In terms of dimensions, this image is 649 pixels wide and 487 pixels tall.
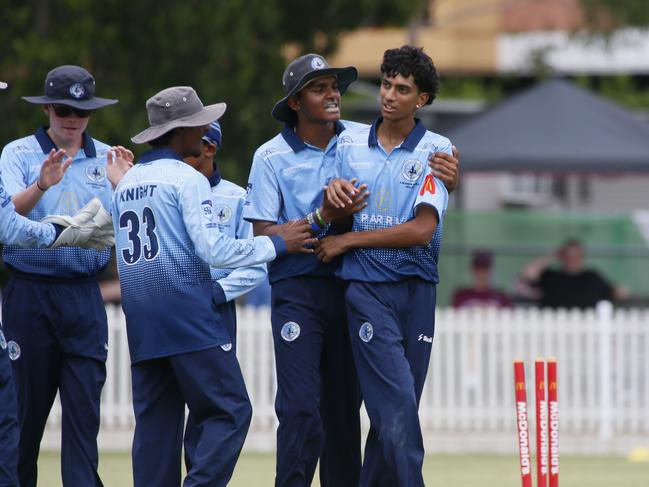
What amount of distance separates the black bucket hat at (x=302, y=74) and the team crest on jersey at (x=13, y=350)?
185 cm

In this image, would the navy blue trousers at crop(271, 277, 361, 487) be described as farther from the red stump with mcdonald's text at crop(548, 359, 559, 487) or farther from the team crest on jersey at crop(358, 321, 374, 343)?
the red stump with mcdonald's text at crop(548, 359, 559, 487)

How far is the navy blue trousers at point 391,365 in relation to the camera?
7035 mm

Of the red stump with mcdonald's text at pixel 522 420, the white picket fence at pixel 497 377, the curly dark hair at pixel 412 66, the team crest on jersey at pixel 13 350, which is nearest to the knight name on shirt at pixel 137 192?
the team crest on jersey at pixel 13 350

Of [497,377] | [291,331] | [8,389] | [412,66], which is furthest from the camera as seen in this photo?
[497,377]

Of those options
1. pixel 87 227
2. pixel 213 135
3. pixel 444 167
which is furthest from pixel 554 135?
pixel 87 227

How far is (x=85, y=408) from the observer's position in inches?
304

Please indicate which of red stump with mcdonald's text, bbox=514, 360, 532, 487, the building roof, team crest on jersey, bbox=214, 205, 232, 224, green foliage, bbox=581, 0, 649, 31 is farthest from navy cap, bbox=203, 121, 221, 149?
green foliage, bbox=581, 0, 649, 31

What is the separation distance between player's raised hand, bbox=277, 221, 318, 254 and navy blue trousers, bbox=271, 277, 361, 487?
306mm

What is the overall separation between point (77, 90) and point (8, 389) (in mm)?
1779

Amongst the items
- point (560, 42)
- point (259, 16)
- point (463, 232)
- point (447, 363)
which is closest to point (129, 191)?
point (447, 363)

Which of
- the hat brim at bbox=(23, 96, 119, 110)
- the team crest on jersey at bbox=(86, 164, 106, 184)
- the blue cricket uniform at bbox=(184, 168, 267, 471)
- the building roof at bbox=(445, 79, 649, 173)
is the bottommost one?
the blue cricket uniform at bbox=(184, 168, 267, 471)

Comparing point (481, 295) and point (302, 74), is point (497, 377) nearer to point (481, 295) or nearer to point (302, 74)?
point (481, 295)

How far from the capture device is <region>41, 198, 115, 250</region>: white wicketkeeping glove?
7395mm

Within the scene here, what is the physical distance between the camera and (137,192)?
22.6 feet
